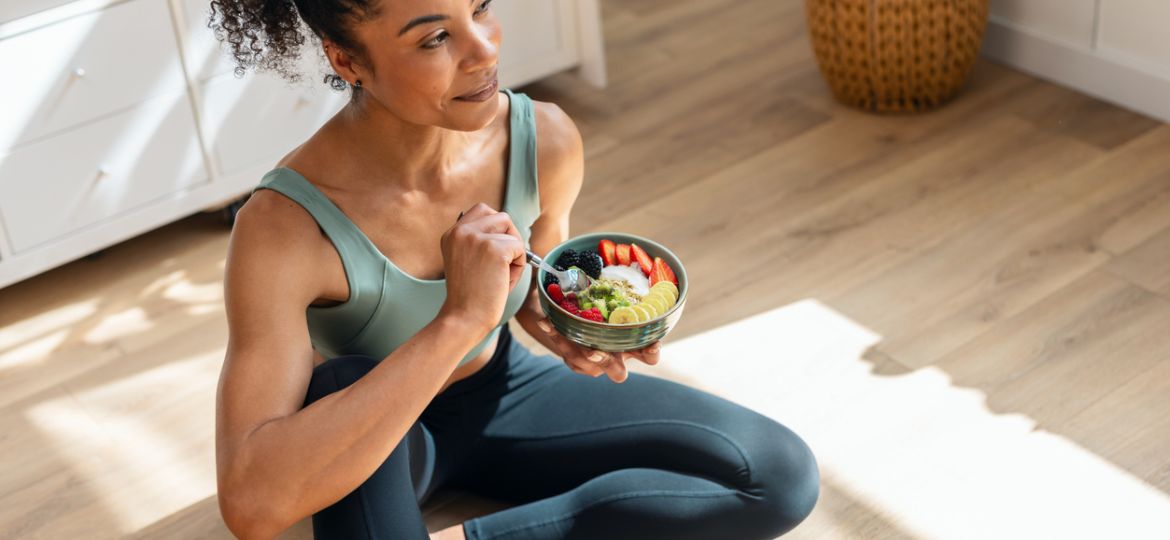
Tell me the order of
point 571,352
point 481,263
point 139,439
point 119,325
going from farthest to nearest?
point 119,325 < point 139,439 < point 571,352 < point 481,263

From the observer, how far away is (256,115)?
275cm

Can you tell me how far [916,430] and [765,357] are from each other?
1.00ft

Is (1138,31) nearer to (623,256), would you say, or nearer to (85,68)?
(623,256)

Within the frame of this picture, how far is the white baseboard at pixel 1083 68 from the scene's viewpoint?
2932 millimetres

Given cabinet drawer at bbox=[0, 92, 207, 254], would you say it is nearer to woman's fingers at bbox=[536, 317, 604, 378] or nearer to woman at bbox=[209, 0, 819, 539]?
woman at bbox=[209, 0, 819, 539]

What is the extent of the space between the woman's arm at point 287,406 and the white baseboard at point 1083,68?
204 centimetres

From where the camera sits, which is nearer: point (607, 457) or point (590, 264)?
point (590, 264)

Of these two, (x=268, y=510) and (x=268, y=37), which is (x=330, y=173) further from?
(x=268, y=510)

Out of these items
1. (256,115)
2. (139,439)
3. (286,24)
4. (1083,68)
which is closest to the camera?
Result: (286,24)

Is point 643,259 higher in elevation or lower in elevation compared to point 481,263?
lower

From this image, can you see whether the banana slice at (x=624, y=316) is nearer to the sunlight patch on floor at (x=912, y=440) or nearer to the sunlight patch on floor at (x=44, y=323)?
the sunlight patch on floor at (x=912, y=440)

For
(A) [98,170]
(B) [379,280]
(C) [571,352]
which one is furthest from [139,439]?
(C) [571,352]

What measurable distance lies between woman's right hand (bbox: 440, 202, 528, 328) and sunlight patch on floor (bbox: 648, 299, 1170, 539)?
0.81 m

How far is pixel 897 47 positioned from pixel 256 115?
4.52 ft
